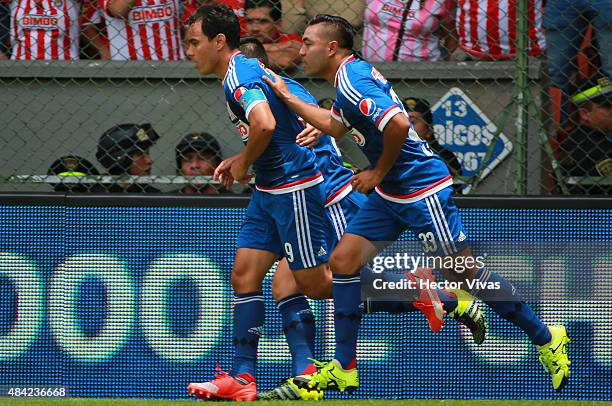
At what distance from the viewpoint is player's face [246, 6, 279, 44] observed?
288 inches

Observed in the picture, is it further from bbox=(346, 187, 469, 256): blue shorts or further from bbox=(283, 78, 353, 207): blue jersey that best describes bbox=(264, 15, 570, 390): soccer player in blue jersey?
bbox=(283, 78, 353, 207): blue jersey

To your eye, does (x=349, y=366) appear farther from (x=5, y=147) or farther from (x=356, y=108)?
(x=5, y=147)

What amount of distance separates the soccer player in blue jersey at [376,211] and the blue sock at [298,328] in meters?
0.21

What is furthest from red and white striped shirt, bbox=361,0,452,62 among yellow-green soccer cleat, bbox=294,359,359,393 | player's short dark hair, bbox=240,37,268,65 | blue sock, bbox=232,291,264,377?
yellow-green soccer cleat, bbox=294,359,359,393

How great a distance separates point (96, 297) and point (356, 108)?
213 cm

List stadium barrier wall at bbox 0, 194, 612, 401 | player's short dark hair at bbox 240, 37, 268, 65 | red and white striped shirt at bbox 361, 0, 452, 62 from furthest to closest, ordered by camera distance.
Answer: red and white striped shirt at bbox 361, 0, 452, 62 < stadium barrier wall at bbox 0, 194, 612, 401 < player's short dark hair at bbox 240, 37, 268, 65

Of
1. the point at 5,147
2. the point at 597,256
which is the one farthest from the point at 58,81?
the point at 597,256

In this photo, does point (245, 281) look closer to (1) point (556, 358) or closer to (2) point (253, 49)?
(2) point (253, 49)

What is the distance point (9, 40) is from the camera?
7.52 metres

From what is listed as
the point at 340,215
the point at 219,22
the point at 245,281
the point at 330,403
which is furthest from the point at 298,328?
the point at 219,22

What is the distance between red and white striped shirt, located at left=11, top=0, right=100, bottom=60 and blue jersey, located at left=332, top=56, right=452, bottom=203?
2.23 meters

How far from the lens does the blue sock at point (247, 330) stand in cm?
616

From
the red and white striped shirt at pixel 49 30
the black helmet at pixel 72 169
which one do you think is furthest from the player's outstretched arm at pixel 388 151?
the red and white striped shirt at pixel 49 30

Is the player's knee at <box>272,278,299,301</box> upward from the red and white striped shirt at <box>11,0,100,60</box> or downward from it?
downward
